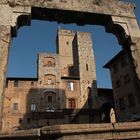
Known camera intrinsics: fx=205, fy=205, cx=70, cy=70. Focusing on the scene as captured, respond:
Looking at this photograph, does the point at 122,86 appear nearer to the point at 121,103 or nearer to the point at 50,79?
the point at 121,103

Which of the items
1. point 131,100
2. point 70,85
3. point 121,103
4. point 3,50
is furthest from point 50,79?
point 3,50

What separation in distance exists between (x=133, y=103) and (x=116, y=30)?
1712 cm

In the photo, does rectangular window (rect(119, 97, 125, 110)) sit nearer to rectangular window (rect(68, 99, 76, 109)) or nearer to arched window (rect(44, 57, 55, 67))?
rectangular window (rect(68, 99, 76, 109))

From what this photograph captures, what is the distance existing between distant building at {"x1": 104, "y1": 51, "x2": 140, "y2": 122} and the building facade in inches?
212

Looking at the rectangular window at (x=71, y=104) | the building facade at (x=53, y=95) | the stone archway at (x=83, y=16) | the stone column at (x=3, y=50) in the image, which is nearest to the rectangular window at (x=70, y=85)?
the building facade at (x=53, y=95)

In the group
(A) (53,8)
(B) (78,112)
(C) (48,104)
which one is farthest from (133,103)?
(A) (53,8)

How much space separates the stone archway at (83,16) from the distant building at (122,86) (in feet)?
54.1

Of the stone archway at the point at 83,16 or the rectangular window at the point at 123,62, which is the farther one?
the rectangular window at the point at 123,62

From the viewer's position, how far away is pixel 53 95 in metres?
32.0

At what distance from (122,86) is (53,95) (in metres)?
11.2

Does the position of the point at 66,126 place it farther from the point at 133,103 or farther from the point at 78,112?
the point at 78,112

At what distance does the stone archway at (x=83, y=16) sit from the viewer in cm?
621

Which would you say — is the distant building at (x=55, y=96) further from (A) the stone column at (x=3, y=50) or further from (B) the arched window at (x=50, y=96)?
(A) the stone column at (x=3, y=50)

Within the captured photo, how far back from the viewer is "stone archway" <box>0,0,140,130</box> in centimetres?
621
